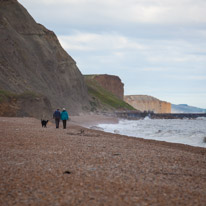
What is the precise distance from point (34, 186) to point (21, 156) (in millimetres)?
3106

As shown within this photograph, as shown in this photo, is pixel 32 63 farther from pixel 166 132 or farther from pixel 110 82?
pixel 110 82

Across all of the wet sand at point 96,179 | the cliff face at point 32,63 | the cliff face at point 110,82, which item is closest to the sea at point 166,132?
the cliff face at point 32,63

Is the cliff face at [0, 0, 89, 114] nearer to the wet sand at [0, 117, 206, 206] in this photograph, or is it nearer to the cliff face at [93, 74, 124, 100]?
the wet sand at [0, 117, 206, 206]

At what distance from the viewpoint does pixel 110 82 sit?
16438 cm

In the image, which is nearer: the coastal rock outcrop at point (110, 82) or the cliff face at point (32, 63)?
the cliff face at point (32, 63)

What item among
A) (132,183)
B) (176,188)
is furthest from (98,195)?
(176,188)

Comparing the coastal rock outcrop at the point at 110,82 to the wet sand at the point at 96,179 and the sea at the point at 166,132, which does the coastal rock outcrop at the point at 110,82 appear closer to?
the sea at the point at 166,132

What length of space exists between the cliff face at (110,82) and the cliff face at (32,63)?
80673 millimetres

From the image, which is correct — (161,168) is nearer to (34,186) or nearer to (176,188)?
(176,188)

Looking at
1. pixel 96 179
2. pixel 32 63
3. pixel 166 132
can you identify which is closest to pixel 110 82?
pixel 32 63

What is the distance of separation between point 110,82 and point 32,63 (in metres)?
109

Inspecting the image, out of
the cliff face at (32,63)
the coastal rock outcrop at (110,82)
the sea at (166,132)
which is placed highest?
the coastal rock outcrop at (110,82)

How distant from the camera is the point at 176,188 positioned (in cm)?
632

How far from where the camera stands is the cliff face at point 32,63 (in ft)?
161
